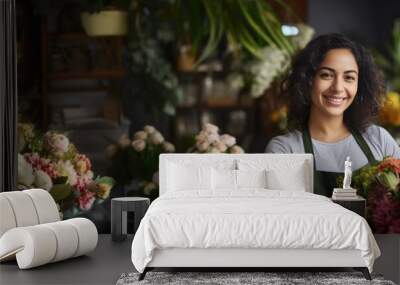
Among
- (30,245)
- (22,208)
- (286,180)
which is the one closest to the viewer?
(30,245)

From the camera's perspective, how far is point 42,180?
7992 mm

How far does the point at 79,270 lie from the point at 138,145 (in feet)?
7.53

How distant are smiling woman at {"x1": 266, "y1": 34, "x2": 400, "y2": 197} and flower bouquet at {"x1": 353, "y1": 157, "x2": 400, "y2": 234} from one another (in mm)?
157

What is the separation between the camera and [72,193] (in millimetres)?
8109

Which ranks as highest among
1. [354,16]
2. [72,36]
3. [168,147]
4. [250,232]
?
[354,16]

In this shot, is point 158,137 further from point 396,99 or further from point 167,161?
point 396,99

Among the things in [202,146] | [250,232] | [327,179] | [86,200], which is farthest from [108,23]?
[250,232]

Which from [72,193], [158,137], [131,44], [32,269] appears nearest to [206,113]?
[158,137]

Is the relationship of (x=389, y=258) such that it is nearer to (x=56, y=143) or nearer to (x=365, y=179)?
(x=365, y=179)

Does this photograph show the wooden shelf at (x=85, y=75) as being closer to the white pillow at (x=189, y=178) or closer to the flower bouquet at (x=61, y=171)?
the flower bouquet at (x=61, y=171)

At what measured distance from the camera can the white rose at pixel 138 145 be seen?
805 centimetres

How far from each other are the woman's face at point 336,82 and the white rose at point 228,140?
95 centimetres

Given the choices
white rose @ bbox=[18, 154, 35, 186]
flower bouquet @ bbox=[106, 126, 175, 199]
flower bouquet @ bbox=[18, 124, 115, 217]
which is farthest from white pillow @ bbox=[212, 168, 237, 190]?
white rose @ bbox=[18, 154, 35, 186]

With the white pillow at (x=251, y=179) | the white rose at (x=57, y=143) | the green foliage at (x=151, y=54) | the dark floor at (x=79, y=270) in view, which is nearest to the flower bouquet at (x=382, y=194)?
the white pillow at (x=251, y=179)
